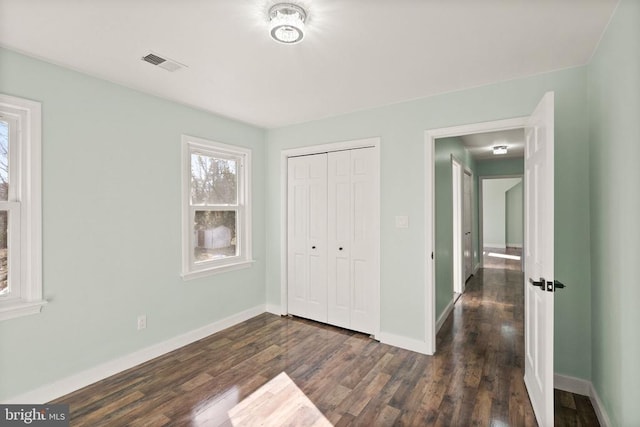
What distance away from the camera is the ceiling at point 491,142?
171 inches

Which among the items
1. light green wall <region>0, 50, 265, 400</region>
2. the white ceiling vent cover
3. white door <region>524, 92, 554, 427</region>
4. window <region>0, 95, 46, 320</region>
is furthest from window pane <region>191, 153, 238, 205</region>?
white door <region>524, 92, 554, 427</region>

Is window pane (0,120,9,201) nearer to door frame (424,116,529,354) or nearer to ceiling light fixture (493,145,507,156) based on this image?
door frame (424,116,529,354)

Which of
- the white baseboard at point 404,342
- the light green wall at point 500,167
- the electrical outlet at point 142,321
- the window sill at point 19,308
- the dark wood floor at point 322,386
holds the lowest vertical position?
the dark wood floor at point 322,386

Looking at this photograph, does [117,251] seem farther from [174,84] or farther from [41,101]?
[174,84]

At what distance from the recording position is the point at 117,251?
2.61 m

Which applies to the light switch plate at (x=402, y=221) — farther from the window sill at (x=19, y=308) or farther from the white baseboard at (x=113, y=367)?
the window sill at (x=19, y=308)

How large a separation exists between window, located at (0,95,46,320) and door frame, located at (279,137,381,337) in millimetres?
2373

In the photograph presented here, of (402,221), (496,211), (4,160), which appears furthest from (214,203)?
(496,211)

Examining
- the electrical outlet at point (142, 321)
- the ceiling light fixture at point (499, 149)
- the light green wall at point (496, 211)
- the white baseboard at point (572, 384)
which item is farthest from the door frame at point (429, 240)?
the light green wall at point (496, 211)

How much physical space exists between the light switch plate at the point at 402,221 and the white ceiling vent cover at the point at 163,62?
2305 mm

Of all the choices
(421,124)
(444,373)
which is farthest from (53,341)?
(421,124)

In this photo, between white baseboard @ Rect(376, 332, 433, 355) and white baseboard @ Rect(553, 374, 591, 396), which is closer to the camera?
white baseboard @ Rect(553, 374, 591, 396)

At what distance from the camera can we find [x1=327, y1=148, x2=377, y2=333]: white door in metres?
3.37

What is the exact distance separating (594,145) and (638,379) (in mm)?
1457
